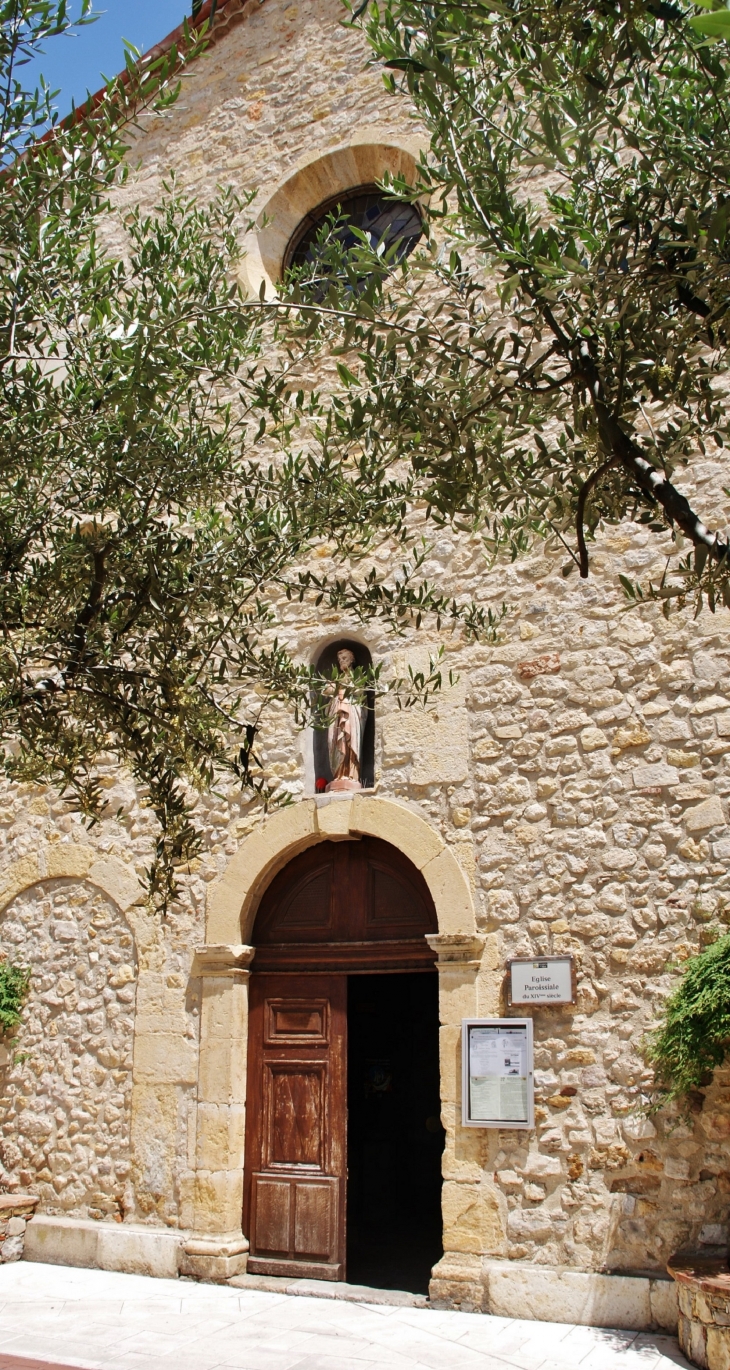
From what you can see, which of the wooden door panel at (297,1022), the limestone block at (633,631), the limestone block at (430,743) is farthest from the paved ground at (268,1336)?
the limestone block at (633,631)

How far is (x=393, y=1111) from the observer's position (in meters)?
9.27

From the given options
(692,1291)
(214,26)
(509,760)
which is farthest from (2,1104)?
(214,26)

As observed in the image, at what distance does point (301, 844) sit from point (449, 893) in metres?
1.12

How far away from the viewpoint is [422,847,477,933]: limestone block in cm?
589

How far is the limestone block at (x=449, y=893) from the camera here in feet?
19.3

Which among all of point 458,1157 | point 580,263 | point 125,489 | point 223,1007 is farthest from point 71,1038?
point 580,263

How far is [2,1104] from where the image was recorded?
6.91m

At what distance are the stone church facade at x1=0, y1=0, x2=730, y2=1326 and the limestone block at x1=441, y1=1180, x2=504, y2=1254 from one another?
0.01 metres

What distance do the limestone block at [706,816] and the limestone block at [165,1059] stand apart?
3244mm

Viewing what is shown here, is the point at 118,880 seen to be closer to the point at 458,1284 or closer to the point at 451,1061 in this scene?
the point at 451,1061

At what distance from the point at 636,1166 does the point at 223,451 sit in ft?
12.8

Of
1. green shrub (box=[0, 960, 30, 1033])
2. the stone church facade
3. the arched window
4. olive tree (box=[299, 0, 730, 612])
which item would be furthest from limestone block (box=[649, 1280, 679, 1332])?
the arched window

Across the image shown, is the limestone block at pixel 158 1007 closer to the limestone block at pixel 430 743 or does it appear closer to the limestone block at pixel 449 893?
the limestone block at pixel 449 893

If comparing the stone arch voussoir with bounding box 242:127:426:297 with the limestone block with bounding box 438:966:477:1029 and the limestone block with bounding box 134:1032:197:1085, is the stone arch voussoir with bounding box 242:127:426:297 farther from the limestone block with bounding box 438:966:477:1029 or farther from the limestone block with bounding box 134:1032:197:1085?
the limestone block with bounding box 134:1032:197:1085
